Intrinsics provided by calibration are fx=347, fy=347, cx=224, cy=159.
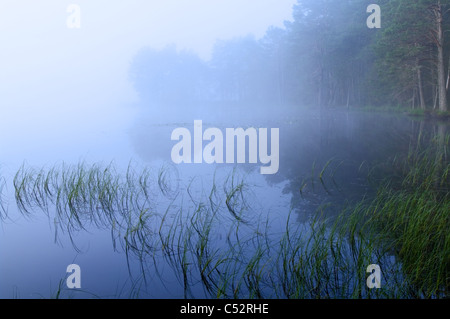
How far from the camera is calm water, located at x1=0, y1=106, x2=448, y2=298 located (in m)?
4.34

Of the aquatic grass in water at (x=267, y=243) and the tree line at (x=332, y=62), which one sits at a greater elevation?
the tree line at (x=332, y=62)

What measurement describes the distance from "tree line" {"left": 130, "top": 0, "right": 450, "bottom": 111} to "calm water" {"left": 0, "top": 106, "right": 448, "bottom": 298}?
9524 millimetres

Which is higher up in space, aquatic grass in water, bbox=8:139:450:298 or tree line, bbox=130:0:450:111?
tree line, bbox=130:0:450:111

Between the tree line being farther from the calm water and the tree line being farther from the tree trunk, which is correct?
the calm water

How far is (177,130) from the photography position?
23.5m

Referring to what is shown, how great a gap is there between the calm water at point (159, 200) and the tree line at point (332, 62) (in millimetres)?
9524

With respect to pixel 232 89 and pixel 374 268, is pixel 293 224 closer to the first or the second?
pixel 374 268

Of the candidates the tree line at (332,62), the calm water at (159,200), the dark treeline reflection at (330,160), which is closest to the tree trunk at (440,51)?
the tree line at (332,62)

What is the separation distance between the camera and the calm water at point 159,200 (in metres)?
4.34

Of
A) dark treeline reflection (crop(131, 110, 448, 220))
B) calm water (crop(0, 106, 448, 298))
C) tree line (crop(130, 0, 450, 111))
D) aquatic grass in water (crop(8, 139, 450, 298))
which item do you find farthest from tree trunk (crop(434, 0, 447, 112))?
aquatic grass in water (crop(8, 139, 450, 298))

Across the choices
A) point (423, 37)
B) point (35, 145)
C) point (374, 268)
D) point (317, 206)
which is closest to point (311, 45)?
point (423, 37)

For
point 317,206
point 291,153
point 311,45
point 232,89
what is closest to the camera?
point 317,206

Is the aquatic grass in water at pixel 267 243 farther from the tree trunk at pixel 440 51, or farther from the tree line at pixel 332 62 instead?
the tree line at pixel 332 62
